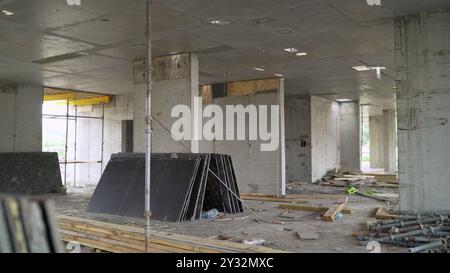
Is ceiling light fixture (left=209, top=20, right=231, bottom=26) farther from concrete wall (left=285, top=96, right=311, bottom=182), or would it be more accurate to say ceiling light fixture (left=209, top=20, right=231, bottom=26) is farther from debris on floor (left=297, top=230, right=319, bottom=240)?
concrete wall (left=285, top=96, right=311, bottom=182)

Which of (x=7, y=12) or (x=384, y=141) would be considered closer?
(x=7, y=12)

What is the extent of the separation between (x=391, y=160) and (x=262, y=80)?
12692 millimetres

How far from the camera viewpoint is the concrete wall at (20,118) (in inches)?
460

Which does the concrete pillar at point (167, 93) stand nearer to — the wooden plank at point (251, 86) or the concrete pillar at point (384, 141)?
the wooden plank at point (251, 86)

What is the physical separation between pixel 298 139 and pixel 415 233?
10239mm

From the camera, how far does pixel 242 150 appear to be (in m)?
12.1

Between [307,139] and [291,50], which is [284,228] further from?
[307,139]

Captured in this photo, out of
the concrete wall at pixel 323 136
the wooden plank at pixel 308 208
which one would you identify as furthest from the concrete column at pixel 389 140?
the wooden plank at pixel 308 208

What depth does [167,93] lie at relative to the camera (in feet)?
28.0

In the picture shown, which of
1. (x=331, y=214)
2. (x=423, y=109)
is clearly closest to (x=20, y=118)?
(x=331, y=214)

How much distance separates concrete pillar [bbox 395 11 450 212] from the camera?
6.01 m

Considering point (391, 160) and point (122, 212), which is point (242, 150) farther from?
point (391, 160)
